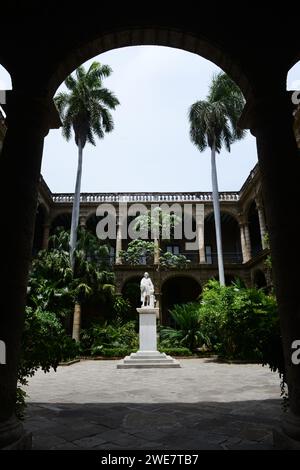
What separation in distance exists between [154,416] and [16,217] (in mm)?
3051

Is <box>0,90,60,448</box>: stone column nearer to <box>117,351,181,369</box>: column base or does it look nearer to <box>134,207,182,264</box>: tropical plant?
<box>117,351,181,369</box>: column base

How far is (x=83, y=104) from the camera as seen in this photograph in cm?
1947

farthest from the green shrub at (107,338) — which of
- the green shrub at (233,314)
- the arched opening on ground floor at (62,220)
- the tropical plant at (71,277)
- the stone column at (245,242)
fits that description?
the arched opening on ground floor at (62,220)

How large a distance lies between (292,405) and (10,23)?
4.71m

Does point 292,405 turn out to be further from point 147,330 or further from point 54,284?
point 54,284

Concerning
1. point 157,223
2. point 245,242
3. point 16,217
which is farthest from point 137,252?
point 16,217

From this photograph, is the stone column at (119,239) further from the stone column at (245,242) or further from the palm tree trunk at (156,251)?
the stone column at (245,242)

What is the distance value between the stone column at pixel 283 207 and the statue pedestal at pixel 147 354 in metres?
9.49

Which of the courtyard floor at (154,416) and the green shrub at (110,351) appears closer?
the courtyard floor at (154,416)

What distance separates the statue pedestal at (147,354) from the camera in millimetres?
11656

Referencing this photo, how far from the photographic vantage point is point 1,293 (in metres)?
2.75

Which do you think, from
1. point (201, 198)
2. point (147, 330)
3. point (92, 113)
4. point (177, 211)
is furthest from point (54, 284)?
point (201, 198)

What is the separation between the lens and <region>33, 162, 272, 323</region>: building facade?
23953mm

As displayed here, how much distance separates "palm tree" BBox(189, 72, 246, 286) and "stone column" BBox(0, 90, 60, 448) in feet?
58.0
